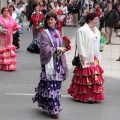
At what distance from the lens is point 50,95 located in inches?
321

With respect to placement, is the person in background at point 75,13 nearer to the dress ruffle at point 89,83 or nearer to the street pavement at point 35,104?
the street pavement at point 35,104

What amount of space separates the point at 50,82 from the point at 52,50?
540 millimetres

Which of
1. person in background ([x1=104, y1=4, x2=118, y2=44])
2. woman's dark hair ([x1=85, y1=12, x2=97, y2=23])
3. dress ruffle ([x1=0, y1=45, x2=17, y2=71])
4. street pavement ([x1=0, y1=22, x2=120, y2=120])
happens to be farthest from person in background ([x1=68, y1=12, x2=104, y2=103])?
person in background ([x1=104, y1=4, x2=118, y2=44])

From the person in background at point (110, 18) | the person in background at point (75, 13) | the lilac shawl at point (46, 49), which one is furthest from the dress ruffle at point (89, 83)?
the person in background at point (75, 13)

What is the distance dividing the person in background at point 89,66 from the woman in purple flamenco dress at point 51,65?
3.55 ft

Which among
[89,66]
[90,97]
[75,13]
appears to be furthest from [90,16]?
[75,13]

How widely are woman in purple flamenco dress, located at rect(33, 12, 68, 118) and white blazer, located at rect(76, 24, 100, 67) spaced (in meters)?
1.00

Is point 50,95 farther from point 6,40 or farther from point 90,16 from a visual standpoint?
point 6,40

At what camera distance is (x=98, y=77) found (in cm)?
948

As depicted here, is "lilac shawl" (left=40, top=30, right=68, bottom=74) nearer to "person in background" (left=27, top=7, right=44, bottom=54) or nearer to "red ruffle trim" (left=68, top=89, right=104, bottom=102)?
"red ruffle trim" (left=68, top=89, right=104, bottom=102)

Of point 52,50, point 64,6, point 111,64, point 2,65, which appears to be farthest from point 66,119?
point 64,6

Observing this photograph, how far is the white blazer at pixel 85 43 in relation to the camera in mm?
9266

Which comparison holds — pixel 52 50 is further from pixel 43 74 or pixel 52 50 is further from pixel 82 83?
pixel 82 83

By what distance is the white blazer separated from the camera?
927 cm
